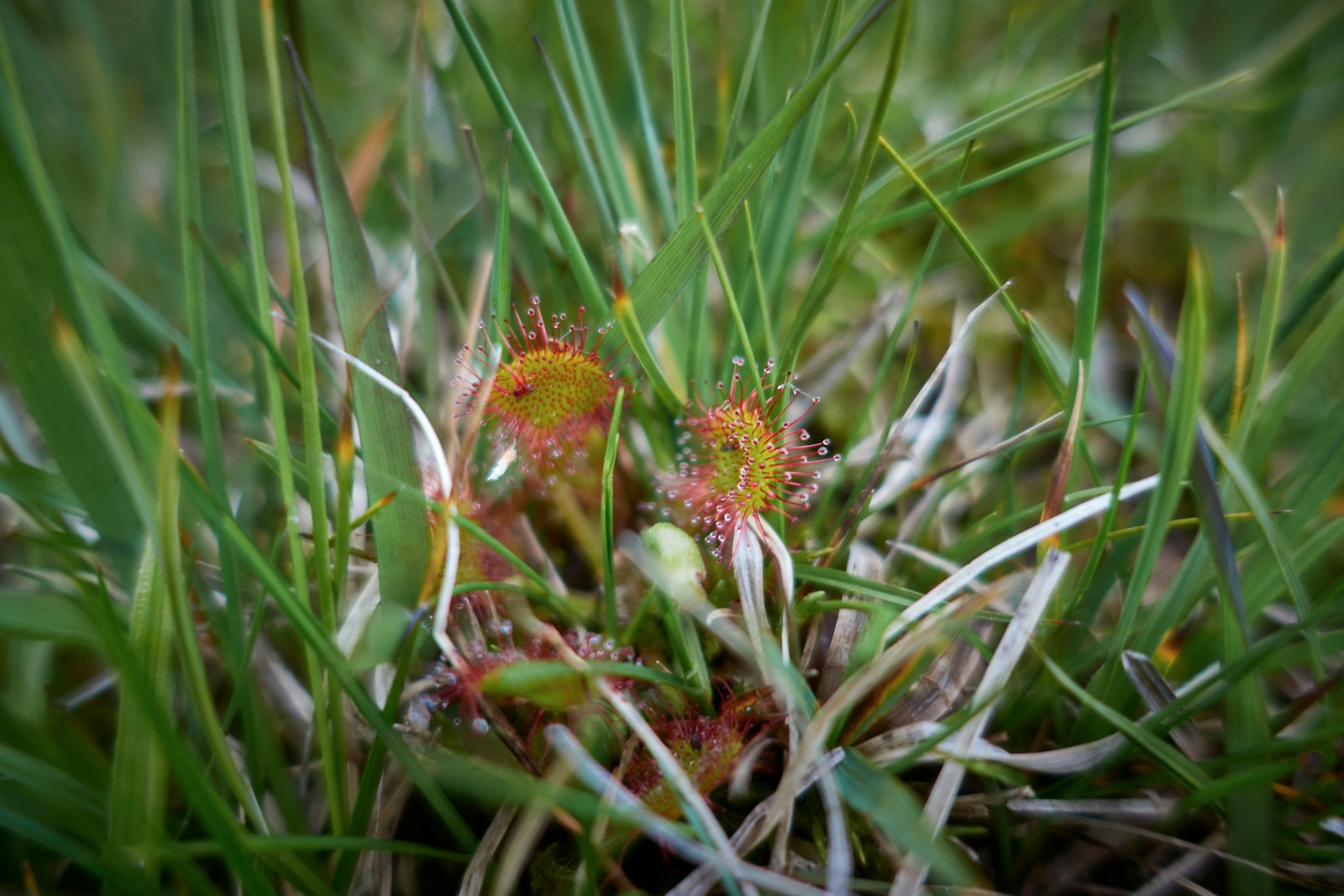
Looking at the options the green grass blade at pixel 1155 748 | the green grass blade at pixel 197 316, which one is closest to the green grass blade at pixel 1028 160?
the green grass blade at pixel 1155 748

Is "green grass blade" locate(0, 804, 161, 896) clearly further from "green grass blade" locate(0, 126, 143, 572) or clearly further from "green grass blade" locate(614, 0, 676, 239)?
"green grass blade" locate(614, 0, 676, 239)

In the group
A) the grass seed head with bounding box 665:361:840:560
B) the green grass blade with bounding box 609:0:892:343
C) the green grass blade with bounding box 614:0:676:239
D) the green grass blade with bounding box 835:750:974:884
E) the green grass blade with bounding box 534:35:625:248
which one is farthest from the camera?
the green grass blade with bounding box 614:0:676:239

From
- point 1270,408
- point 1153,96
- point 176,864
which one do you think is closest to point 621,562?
point 176,864

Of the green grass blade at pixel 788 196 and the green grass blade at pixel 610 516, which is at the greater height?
the green grass blade at pixel 788 196

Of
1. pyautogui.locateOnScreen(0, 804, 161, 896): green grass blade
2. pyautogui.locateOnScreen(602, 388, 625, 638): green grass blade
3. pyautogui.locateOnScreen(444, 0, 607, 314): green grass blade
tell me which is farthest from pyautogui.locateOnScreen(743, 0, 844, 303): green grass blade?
pyautogui.locateOnScreen(0, 804, 161, 896): green grass blade

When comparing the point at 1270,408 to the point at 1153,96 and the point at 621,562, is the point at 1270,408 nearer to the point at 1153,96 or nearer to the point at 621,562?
the point at 621,562

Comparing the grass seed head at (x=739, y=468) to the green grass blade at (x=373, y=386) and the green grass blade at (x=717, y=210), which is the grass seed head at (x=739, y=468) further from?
the green grass blade at (x=373, y=386)

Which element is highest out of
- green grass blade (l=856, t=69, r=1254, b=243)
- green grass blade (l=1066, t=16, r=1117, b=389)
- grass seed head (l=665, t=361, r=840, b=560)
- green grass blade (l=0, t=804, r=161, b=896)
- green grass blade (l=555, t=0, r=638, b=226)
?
green grass blade (l=555, t=0, r=638, b=226)
